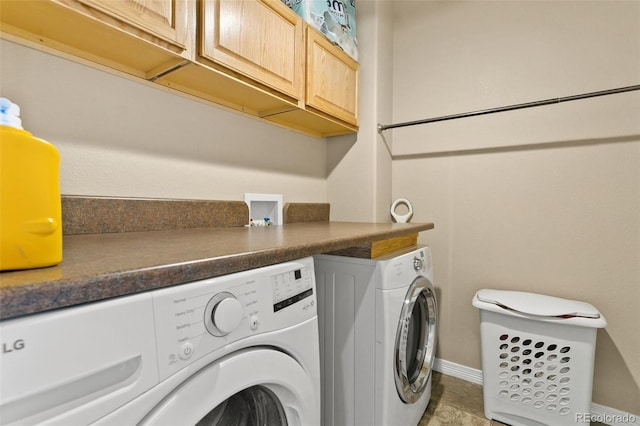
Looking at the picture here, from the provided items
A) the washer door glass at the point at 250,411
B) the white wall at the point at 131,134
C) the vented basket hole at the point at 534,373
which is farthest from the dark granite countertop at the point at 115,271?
the vented basket hole at the point at 534,373

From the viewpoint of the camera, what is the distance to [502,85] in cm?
180

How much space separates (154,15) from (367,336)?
1356mm

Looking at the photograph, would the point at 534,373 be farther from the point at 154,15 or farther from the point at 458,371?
the point at 154,15

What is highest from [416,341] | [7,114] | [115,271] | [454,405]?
[7,114]

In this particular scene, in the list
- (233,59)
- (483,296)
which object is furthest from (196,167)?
(483,296)

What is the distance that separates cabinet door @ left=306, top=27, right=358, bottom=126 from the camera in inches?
60.1

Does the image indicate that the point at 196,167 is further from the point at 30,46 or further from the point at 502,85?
the point at 502,85

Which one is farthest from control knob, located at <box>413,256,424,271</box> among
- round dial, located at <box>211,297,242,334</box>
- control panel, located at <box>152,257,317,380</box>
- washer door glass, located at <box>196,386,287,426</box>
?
round dial, located at <box>211,297,242,334</box>

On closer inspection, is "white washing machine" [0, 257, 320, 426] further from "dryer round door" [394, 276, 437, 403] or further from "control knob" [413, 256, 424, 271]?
"control knob" [413, 256, 424, 271]

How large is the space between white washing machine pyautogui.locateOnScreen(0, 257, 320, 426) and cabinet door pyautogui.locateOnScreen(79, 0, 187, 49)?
837 mm

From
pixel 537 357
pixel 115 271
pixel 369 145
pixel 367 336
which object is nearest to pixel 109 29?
pixel 115 271

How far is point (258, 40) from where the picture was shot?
123 centimetres

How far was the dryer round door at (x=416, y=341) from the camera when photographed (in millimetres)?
1216

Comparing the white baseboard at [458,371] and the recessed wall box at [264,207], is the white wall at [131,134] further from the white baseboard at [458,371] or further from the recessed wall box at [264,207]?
the white baseboard at [458,371]
